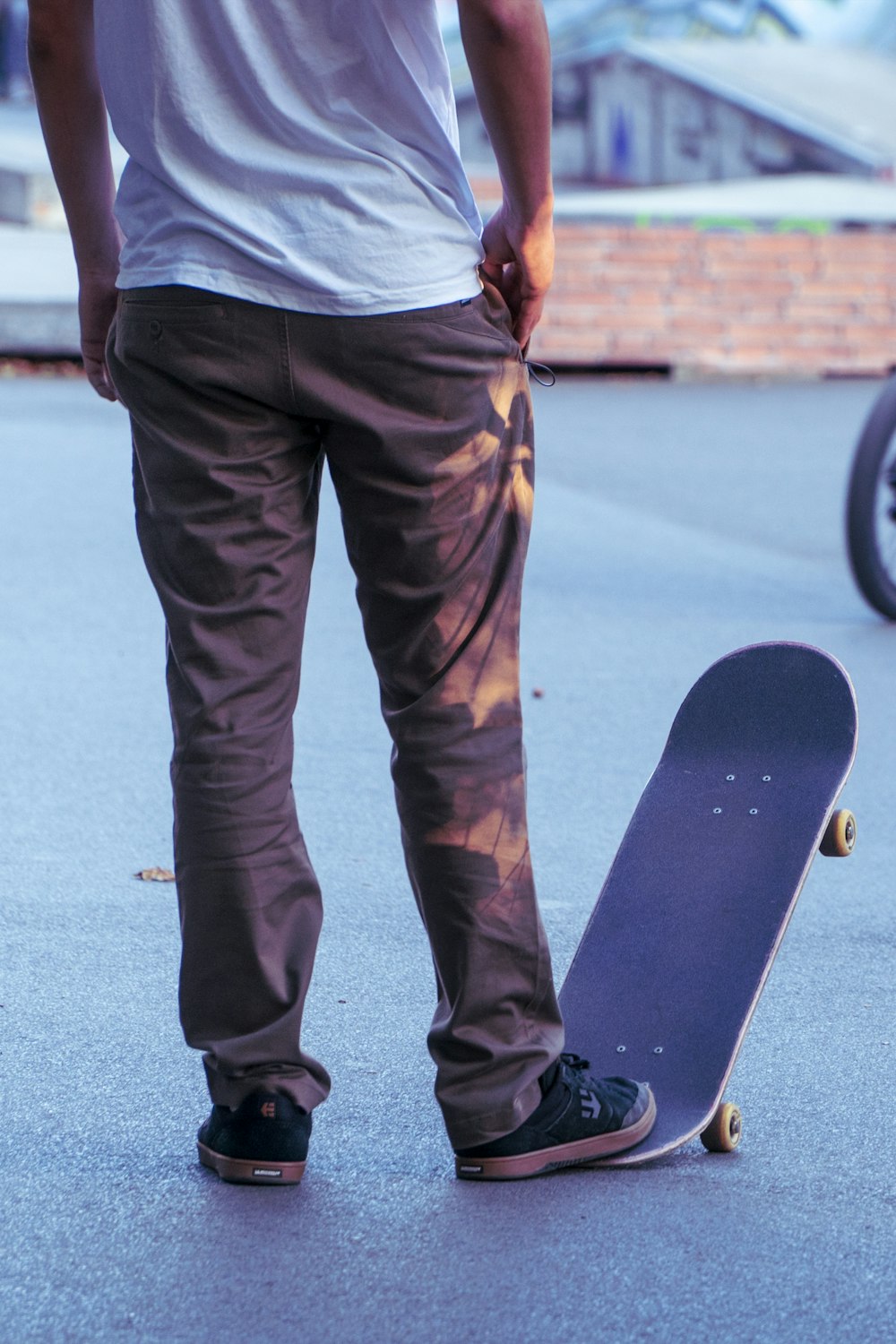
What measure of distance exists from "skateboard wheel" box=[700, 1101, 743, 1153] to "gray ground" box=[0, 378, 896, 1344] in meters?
0.02

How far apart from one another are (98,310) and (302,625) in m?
0.47

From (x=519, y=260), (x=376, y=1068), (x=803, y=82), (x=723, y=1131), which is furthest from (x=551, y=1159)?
(x=803, y=82)

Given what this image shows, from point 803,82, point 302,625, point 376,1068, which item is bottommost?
point 803,82

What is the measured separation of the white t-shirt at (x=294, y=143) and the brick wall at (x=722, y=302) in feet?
42.9

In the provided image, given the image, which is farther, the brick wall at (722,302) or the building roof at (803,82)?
the building roof at (803,82)

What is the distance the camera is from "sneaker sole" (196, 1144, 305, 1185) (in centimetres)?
226

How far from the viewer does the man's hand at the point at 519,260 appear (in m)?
2.20

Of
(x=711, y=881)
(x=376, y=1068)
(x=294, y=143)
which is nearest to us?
(x=294, y=143)

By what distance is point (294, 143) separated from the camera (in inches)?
81.7

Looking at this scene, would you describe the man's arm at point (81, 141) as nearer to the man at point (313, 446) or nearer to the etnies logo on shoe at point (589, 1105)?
the man at point (313, 446)

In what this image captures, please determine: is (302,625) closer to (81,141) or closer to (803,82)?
(81,141)

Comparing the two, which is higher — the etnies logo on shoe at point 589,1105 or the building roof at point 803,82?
the etnies logo on shoe at point 589,1105

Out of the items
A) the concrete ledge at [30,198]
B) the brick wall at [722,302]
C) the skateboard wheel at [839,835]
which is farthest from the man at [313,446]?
the concrete ledge at [30,198]

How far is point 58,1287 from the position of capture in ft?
6.61
